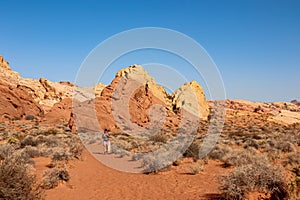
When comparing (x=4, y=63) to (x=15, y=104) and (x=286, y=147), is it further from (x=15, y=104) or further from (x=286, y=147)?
(x=286, y=147)

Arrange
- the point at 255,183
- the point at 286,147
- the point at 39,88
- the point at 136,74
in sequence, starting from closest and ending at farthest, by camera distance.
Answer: the point at 255,183 < the point at 286,147 < the point at 136,74 < the point at 39,88

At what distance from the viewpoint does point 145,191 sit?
A: 8469mm

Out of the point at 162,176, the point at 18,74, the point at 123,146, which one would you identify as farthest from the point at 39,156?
the point at 18,74

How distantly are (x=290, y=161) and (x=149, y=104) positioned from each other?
25.2m

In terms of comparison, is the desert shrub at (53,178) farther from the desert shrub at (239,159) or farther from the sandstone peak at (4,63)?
the sandstone peak at (4,63)

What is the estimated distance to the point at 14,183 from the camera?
577cm

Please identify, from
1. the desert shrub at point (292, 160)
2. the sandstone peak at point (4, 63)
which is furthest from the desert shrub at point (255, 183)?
the sandstone peak at point (4, 63)

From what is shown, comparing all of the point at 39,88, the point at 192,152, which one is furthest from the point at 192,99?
the point at 39,88

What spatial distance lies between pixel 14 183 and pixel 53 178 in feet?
9.33

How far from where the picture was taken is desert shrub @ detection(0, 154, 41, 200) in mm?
5578

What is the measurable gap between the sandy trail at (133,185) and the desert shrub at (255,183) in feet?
4.32

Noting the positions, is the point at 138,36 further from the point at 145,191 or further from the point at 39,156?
the point at 145,191

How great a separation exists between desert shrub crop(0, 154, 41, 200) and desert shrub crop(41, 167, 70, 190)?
2.27 meters

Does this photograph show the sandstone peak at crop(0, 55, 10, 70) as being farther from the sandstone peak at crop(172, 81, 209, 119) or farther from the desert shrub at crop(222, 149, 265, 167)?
the desert shrub at crop(222, 149, 265, 167)
